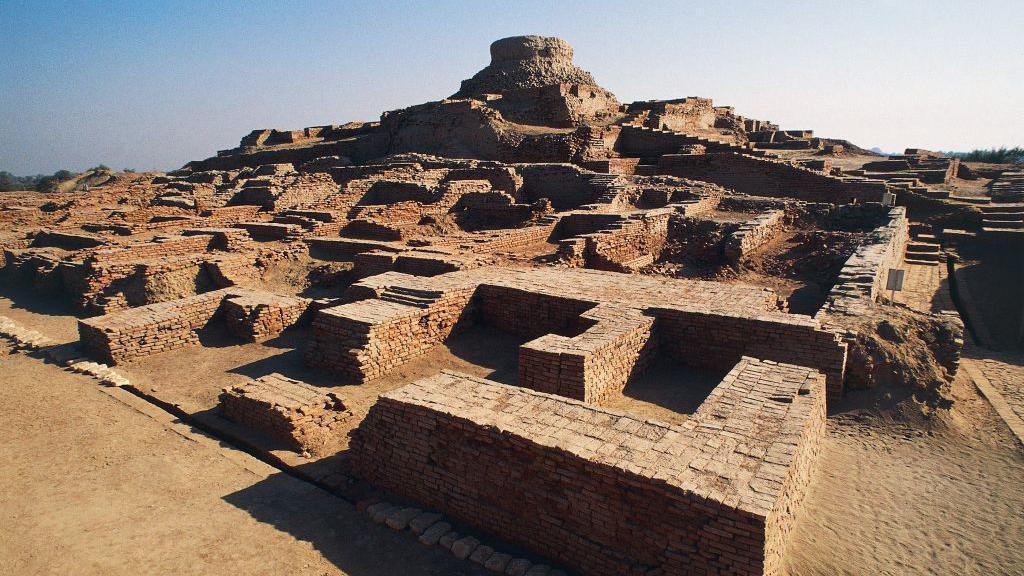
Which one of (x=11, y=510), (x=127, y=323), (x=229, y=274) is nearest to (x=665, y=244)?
(x=229, y=274)

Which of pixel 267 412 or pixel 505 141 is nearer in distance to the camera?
pixel 267 412

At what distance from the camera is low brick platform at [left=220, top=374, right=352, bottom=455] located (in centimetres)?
542

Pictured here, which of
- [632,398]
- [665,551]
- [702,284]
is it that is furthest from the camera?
[702,284]

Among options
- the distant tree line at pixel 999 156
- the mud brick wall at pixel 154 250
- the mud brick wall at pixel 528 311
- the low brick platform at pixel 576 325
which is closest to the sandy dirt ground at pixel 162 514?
the low brick platform at pixel 576 325

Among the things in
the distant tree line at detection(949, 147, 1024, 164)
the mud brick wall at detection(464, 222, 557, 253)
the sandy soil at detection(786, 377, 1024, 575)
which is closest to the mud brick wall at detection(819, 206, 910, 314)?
the sandy soil at detection(786, 377, 1024, 575)

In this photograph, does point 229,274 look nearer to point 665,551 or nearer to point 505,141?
point 665,551

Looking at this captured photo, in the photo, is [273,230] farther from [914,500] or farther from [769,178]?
[769,178]

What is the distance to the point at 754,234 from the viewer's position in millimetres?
11297

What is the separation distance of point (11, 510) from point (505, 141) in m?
20.3

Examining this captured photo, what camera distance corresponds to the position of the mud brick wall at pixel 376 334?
674 cm

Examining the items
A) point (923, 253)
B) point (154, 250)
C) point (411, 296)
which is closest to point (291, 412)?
point (411, 296)

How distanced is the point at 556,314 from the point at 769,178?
12.8m

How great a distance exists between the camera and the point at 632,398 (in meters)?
5.95

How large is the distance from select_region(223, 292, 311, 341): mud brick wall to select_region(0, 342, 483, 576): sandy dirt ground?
2.67 meters
